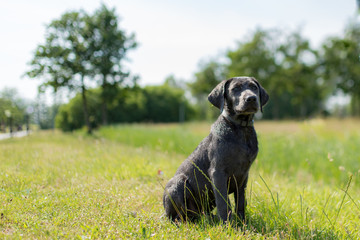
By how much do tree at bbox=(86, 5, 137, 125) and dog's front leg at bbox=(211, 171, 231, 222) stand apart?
56.0ft

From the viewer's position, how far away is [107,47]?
1920cm

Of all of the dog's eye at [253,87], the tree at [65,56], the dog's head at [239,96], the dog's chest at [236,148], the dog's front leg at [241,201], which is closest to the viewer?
the dog's head at [239,96]

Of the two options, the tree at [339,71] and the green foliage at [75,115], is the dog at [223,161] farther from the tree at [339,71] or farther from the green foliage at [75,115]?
the tree at [339,71]

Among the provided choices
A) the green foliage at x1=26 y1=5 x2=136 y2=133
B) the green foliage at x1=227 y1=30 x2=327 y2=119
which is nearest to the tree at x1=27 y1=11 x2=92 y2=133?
the green foliage at x1=26 y1=5 x2=136 y2=133

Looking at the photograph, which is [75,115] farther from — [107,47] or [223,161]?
[223,161]

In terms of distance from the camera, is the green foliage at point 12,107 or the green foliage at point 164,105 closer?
the green foliage at point 12,107

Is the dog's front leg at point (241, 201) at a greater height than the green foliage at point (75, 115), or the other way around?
the green foliage at point (75, 115)

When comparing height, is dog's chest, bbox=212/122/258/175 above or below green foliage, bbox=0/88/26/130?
below

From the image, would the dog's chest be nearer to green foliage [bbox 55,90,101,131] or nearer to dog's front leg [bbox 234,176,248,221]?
dog's front leg [bbox 234,176,248,221]

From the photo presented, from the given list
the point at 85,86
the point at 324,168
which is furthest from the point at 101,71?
the point at 324,168

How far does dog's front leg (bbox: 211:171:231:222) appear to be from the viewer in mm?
3119

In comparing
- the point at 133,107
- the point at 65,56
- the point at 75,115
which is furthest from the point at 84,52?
the point at 133,107

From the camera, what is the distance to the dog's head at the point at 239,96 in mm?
2920

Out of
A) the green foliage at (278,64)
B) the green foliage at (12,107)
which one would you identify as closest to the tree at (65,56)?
the green foliage at (12,107)
